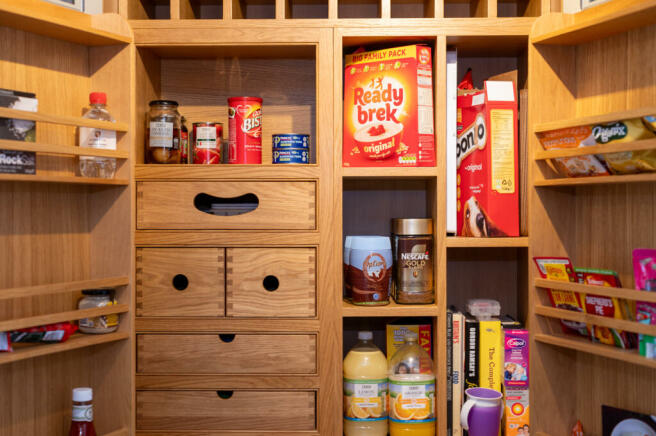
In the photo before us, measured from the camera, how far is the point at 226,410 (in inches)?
64.8

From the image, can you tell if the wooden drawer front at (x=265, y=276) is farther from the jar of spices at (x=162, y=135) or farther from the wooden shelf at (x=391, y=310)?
the jar of spices at (x=162, y=135)

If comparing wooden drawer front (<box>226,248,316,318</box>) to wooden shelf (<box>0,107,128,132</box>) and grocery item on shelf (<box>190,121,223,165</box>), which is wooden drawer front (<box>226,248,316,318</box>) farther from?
wooden shelf (<box>0,107,128,132</box>)

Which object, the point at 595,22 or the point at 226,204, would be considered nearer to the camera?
the point at 595,22

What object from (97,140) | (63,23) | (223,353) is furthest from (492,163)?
(63,23)

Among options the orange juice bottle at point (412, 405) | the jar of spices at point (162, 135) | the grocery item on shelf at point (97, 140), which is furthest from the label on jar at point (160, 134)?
the orange juice bottle at point (412, 405)

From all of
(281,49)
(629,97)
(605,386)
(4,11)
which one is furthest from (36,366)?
(629,97)

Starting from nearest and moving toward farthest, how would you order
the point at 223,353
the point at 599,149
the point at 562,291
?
the point at 599,149 < the point at 562,291 < the point at 223,353

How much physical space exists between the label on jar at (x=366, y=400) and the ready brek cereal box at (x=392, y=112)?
25.1 inches

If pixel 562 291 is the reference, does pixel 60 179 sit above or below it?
above

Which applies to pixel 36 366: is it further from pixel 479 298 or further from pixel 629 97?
pixel 629 97

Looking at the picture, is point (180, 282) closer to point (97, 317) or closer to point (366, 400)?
point (97, 317)

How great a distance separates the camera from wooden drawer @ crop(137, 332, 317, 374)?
1646mm

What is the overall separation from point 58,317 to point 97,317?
16 cm

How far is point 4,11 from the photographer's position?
1345mm
